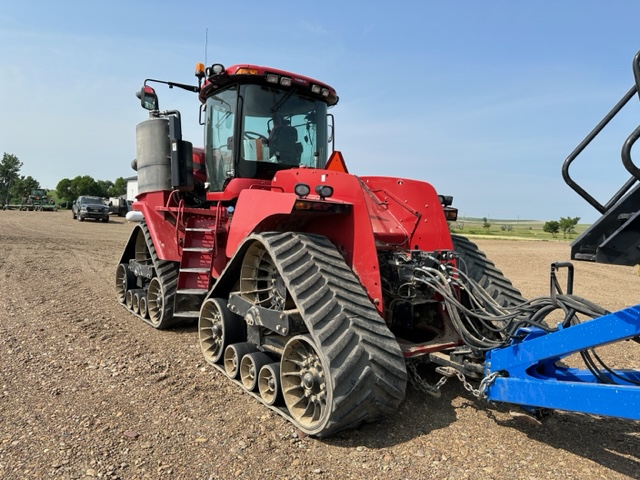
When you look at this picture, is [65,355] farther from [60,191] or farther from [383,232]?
[60,191]

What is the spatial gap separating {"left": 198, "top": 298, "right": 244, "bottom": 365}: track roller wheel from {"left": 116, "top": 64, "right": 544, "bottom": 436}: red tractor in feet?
0.05

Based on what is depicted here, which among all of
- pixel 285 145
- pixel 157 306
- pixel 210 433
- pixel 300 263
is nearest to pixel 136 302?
pixel 157 306

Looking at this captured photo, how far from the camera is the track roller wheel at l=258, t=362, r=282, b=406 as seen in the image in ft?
12.2

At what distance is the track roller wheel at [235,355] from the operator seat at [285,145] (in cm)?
221

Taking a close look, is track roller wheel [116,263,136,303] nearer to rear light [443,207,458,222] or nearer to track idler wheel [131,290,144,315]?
track idler wheel [131,290,144,315]

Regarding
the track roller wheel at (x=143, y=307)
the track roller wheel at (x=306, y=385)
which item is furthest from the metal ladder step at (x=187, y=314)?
the track roller wheel at (x=306, y=385)

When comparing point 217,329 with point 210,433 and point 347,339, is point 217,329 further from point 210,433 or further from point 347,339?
point 347,339

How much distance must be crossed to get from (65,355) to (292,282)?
2.88m

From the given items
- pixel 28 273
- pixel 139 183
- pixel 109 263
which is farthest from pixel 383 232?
pixel 109 263

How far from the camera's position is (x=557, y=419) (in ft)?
12.2

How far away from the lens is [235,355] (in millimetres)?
4340

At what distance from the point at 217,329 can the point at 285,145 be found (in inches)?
86.9

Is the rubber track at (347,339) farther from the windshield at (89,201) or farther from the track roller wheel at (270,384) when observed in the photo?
the windshield at (89,201)

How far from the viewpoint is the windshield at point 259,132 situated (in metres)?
5.36
